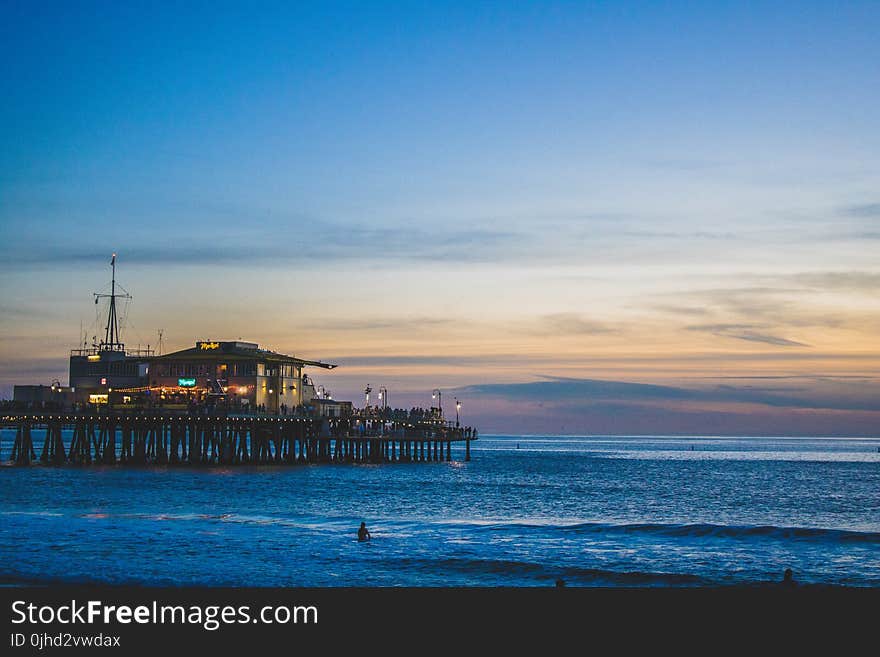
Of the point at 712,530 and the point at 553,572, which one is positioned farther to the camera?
the point at 712,530

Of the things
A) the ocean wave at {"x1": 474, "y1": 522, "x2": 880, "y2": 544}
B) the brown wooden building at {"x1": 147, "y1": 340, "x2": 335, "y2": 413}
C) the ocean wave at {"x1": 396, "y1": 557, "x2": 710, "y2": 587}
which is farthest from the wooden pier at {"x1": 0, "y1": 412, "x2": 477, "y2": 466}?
the ocean wave at {"x1": 396, "y1": 557, "x2": 710, "y2": 587}

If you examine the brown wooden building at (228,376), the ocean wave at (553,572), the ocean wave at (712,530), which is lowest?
the ocean wave at (712,530)

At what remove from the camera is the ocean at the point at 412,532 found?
1217 inches

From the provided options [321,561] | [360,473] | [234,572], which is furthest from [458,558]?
[360,473]

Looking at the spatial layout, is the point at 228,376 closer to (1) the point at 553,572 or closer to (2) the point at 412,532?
(2) the point at 412,532

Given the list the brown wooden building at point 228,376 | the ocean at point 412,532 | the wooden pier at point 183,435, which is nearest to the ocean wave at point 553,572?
the ocean at point 412,532

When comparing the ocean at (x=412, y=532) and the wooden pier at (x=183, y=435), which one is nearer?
the ocean at (x=412, y=532)

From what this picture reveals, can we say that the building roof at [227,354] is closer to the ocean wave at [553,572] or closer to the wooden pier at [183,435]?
the wooden pier at [183,435]

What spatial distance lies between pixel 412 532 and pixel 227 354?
54331mm

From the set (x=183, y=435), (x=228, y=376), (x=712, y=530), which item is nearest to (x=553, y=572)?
(x=712, y=530)

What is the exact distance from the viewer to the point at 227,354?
92500 millimetres

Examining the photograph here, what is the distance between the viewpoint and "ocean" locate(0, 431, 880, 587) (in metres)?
30.9

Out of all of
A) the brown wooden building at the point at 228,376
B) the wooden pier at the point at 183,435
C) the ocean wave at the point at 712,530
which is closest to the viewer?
the ocean wave at the point at 712,530

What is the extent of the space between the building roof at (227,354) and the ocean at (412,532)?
17564mm
